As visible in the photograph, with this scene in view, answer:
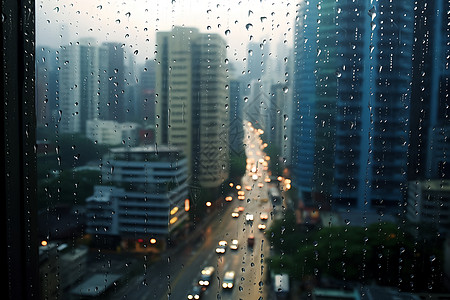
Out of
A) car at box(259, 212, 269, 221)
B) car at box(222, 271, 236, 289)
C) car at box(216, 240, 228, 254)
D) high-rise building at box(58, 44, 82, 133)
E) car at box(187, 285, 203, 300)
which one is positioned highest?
high-rise building at box(58, 44, 82, 133)

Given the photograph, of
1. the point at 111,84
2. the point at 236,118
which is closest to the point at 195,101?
the point at 236,118

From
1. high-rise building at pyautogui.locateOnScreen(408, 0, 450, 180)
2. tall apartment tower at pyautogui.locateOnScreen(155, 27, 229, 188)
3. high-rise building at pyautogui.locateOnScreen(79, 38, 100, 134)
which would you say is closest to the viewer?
high-rise building at pyautogui.locateOnScreen(408, 0, 450, 180)

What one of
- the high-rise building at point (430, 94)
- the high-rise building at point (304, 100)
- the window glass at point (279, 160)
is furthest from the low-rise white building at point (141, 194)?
the high-rise building at point (430, 94)

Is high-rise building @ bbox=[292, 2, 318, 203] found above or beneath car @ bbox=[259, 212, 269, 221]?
above

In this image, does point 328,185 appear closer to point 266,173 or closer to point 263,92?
point 266,173

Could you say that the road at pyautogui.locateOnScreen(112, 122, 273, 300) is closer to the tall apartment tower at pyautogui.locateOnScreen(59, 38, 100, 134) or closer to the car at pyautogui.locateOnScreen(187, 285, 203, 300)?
the car at pyautogui.locateOnScreen(187, 285, 203, 300)

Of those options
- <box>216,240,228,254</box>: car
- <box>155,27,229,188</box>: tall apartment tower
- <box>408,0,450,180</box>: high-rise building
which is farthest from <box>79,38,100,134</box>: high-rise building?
<box>408,0,450,180</box>: high-rise building
